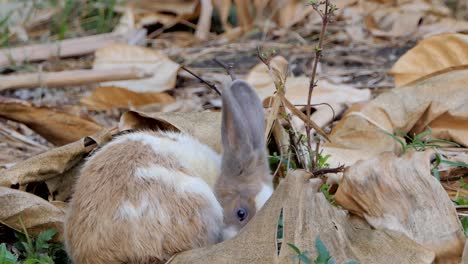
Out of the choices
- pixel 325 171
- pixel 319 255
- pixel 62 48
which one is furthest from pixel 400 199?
pixel 62 48

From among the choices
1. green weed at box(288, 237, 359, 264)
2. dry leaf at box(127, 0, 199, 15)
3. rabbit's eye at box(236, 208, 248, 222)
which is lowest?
rabbit's eye at box(236, 208, 248, 222)

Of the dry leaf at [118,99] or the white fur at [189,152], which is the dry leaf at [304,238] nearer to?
the white fur at [189,152]

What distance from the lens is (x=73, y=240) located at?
342cm

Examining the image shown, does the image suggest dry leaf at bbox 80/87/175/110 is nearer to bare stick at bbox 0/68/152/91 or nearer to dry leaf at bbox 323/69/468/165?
bare stick at bbox 0/68/152/91

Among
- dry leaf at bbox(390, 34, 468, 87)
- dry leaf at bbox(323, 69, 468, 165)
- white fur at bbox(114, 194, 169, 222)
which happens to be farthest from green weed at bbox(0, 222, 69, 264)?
dry leaf at bbox(390, 34, 468, 87)

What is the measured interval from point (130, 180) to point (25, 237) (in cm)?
79

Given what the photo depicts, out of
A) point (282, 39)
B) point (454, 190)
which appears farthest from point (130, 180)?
point (282, 39)

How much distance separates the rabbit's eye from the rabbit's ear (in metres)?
0.20

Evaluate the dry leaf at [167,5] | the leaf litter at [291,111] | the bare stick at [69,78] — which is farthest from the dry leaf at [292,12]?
the bare stick at [69,78]

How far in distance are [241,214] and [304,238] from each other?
632 mm

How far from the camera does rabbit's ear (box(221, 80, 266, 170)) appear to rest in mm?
3549

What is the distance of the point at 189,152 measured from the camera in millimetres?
3838

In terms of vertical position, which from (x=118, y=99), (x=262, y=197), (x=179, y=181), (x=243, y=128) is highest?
(x=243, y=128)

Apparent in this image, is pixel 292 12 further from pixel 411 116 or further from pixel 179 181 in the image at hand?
pixel 179 181
